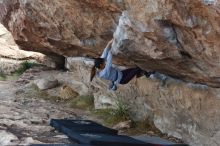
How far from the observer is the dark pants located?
6746mm

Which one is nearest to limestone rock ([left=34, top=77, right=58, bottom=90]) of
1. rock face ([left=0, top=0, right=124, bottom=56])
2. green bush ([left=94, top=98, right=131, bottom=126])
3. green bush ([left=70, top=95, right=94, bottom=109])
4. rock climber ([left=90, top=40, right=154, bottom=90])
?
rock face ([left=0, top=0, right=124, bottom=56])

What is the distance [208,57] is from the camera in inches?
199

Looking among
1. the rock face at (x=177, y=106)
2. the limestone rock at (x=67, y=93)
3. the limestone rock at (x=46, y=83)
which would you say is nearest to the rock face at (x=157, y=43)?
the rock face at (x=177, y=106)

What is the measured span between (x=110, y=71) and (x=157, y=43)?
1.15 metres

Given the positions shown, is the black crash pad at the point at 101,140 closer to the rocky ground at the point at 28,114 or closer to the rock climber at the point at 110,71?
the rocky ground at the point at 28,114

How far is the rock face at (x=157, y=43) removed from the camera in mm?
4773

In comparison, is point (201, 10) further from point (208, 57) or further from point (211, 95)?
point (211, 95)

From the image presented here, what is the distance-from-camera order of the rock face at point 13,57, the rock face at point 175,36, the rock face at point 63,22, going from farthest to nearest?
the rock face at point 13,57 → the rock face at point 63,22 → the rock face at point 175,36

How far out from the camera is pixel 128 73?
689 centimetres

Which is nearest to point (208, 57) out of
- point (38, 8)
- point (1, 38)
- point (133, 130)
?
point (133, 130)

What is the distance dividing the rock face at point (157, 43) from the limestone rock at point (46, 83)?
1.49 m

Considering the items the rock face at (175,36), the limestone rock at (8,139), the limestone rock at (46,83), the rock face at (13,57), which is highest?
the rock face at (175,36)

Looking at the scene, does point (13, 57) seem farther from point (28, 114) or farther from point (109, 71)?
point (109, 71)

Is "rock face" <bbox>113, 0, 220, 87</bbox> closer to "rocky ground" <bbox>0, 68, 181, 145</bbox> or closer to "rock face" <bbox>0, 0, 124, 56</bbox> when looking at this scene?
"rock face" <bbox>0, 0, 124, 56</bbox>
